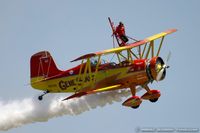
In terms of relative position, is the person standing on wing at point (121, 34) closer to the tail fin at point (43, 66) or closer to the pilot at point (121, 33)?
the pilot at point (121, 33)

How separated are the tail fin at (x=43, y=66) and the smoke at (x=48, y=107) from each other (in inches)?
46.8

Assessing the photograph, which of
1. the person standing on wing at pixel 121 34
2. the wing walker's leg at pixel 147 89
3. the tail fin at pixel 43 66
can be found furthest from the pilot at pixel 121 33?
the tail fin at pixel 43 66

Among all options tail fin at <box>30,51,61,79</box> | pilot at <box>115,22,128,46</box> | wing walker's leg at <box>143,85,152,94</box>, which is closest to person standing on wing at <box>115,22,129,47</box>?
pilot at <box>115,22,128,46</box>

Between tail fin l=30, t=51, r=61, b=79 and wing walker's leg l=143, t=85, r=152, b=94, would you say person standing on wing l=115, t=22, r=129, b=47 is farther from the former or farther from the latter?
tail fin l=30, t=51, r=61, b=79

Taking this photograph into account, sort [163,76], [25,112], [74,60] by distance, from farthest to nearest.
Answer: [25,112]
[163,76]
[74,60]

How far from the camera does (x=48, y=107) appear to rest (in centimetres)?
4259

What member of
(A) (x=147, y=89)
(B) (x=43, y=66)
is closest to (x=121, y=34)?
(A) (x=147, y=89)

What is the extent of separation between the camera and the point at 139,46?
41.2 meters

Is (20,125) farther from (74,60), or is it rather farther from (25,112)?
(74,60)

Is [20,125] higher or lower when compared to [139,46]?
lower

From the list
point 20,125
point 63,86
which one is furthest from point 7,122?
point 63,86

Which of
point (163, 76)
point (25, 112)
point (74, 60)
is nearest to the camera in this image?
point (74, 60)

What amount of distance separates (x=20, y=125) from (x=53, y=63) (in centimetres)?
356

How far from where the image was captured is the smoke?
41.9 metres
